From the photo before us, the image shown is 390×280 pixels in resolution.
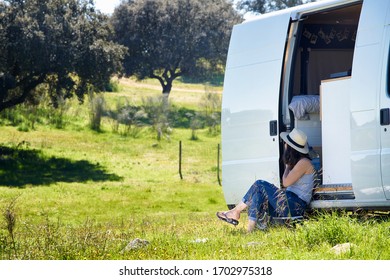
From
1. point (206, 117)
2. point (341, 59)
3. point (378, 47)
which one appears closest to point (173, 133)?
point (206, 117)

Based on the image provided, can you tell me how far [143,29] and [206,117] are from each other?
17277mm

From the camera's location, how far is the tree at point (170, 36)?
59719 millimetres

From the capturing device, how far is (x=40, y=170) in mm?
30109

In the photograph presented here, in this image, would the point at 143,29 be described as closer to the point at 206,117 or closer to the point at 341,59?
the point at 206,117

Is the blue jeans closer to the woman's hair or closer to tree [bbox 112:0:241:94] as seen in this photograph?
the woman's hair

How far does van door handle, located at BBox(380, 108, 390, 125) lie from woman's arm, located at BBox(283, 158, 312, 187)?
157 cm

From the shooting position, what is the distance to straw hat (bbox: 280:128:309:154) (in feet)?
36.6

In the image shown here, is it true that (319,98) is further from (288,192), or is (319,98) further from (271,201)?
(271,201)

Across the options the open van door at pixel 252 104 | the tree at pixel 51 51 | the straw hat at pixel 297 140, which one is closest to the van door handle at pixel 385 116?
the straw hat at pixel 297 140

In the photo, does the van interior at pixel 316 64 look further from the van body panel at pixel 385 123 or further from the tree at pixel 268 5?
the tree at pixel 268 5

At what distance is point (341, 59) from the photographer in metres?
12.8

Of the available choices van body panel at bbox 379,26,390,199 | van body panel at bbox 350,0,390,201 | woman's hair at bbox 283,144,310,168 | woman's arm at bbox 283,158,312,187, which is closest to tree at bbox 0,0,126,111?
woman's hair at bbox 283,144,310,168

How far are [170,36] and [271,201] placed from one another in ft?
165

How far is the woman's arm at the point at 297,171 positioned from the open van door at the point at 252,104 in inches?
14.2
